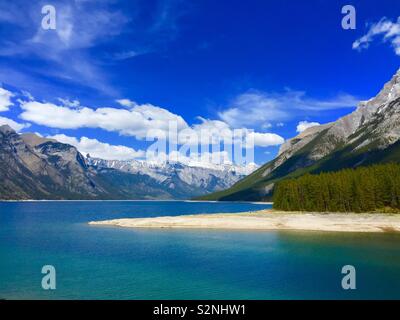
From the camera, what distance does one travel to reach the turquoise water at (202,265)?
4589cm

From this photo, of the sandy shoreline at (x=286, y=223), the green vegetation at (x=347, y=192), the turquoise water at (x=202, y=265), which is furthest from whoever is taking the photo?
the green vegetation at (x=347, y=192)

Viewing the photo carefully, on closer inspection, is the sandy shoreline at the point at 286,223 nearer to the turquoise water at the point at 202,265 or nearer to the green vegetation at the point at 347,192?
the turquoise water at the point at 202,265

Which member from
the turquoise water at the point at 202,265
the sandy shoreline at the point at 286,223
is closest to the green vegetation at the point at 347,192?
the sandy shoreline at the point at 286,223

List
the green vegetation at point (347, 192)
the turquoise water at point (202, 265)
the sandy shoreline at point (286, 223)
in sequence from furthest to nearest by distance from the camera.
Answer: the green vegetation at point (347, 192) → the sandy shoreline at point (286, 223) → the turquoise water at point (202, 265)

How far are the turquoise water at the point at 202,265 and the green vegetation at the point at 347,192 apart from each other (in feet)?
165

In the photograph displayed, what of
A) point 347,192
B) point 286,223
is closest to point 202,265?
point 286,223

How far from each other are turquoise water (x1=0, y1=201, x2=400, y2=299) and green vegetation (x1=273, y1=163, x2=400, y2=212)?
50.2 meters

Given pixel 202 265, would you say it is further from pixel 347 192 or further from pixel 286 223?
pixel 347 192

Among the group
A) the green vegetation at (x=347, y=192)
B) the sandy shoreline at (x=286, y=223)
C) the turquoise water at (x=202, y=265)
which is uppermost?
the green vegetation at (x=347, y=192)

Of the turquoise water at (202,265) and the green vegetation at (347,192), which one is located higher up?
the green vegetation at (347,192)

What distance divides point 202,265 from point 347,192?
104113 mm

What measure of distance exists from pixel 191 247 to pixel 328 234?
42.7 meters
